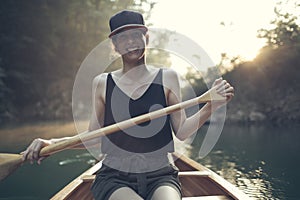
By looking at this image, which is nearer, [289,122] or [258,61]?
[289,122]

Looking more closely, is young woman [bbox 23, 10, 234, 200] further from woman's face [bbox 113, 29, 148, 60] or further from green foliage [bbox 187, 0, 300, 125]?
green foliage [bbox 187, 0, 300, 125]

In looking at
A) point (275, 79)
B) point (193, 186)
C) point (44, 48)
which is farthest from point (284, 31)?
point (193, 186)

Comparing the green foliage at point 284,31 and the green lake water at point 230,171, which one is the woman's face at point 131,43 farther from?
the green foliage at point 284,31

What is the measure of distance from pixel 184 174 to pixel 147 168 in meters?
1.35

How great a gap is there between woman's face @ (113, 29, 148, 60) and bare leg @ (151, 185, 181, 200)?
56 cm

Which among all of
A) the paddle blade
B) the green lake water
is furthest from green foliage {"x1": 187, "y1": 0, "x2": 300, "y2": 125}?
the paddle blade

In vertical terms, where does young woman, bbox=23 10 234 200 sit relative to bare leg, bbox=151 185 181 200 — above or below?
above

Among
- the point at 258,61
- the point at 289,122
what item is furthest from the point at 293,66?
the point at 289,122

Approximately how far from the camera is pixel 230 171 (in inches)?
203

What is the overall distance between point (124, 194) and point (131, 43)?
62cm

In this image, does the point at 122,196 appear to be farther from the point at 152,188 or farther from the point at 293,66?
the point at 293,66

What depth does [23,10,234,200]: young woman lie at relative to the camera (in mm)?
1262

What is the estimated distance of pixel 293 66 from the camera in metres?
Result: 15.6

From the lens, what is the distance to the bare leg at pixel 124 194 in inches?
45.8
